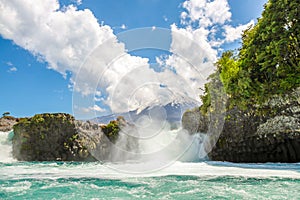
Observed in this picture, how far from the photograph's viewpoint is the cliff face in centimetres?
1474

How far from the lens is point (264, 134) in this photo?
1592 centimetres

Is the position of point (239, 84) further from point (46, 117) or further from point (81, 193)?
point (46, 117)

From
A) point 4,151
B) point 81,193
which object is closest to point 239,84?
point 81,193

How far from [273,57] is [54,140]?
2084 cm

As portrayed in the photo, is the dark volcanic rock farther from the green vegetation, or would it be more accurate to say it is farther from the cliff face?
the green vegetation

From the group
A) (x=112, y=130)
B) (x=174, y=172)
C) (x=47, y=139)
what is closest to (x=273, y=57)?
(x=174, y=172)

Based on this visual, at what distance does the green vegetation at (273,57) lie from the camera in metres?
10.3

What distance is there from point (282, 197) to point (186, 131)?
17.0 m

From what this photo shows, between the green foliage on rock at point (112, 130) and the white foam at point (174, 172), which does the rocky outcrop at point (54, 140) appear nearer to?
the green foliage on rock at point (112, 130)

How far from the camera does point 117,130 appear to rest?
25.7 metres

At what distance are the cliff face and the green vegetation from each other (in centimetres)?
182

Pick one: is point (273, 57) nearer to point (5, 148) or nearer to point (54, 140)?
point (54, 140)

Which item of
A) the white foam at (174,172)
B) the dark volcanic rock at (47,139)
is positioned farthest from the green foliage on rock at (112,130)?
the white foam at (174,172)

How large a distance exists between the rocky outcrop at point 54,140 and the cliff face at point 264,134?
1071 cm
